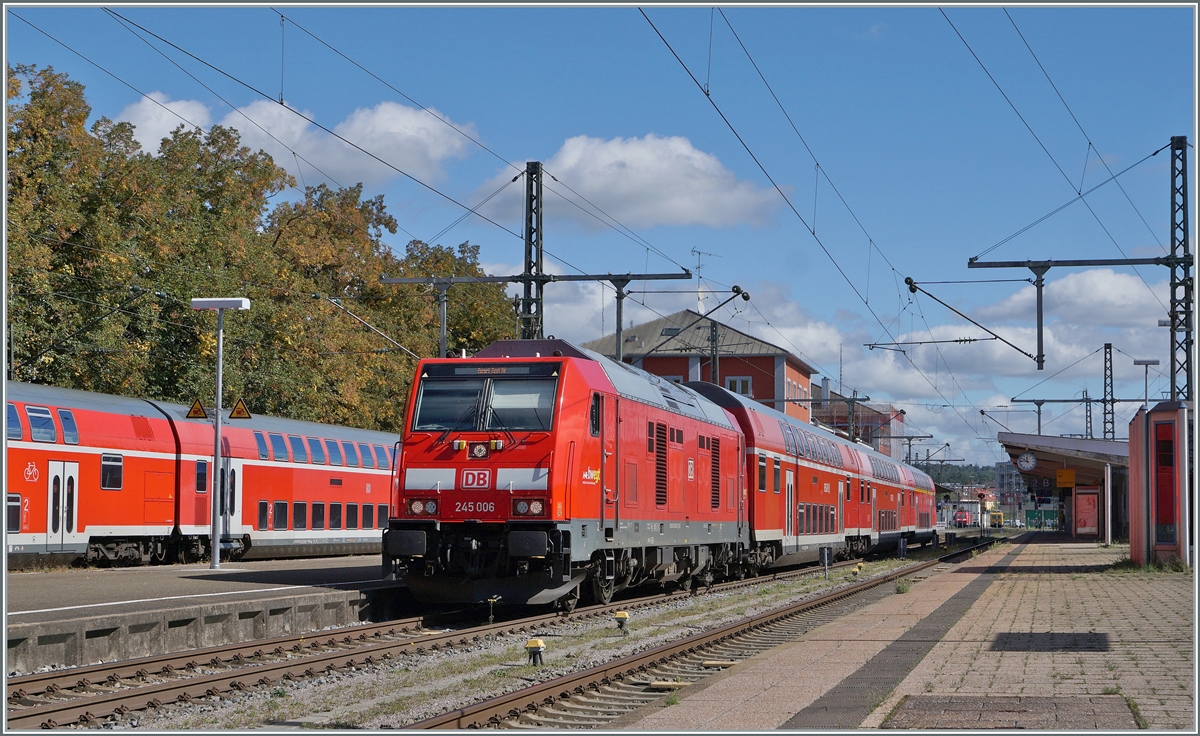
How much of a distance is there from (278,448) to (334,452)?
9.76 feet

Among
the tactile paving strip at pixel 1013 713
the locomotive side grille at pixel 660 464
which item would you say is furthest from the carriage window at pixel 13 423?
the tactile paving strip at pixel 1013 713

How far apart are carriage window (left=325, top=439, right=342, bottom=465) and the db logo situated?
17.2 m

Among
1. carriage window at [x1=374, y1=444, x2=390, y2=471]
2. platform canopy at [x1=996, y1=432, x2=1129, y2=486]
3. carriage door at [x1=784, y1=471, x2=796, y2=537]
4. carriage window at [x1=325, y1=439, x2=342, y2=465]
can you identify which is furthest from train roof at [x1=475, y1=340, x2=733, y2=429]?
platform canopy at [x1=996, y1=432, x2=1129, y2=486]

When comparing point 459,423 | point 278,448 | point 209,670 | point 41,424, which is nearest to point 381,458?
point 278,448

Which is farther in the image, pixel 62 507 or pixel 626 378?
pixel 62 507

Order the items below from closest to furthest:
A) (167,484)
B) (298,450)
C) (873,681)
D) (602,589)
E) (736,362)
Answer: (873,681) < (602,589) < (167,484) < (298,450) < (736,362)

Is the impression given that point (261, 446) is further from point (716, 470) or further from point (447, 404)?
point (447, 404)

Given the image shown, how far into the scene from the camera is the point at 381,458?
3766cm

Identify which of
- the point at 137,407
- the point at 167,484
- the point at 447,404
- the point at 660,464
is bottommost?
the point at 167,484

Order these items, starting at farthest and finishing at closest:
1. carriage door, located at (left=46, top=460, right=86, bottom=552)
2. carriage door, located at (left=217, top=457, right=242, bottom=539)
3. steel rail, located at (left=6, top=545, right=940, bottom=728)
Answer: carriage door, located at (left=217, top=457, right=242, bottom=539) → carriage door, located at (left=46, top=460, right=86, bottom=552) → steel rail, located at (left=6, top=545, right=940, bottom=728)

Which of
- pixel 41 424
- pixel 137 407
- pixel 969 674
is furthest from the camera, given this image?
pixel 137 407

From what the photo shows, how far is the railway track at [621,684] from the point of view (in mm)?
10258

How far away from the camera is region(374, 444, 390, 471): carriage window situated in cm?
3741

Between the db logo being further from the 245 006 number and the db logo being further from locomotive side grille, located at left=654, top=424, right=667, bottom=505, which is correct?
locomotive side grille, located at left=654, top=424, right=667, bottom=505
